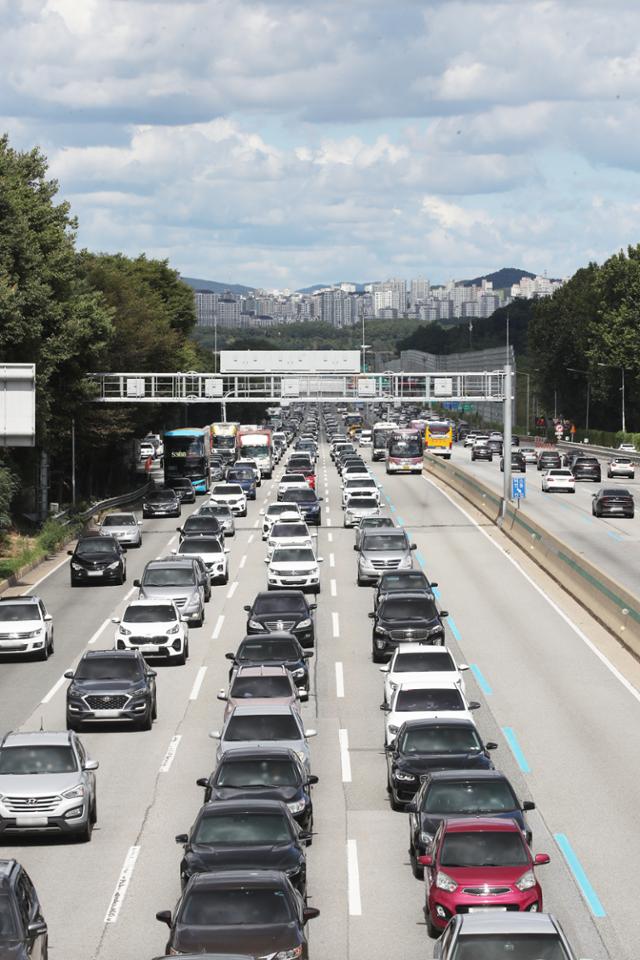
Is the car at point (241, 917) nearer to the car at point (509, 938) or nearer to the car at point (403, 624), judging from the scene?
the car at point (509, 938)

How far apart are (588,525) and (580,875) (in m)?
49.3

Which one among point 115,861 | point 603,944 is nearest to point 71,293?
point 115,861

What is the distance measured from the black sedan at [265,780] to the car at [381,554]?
26745 mm

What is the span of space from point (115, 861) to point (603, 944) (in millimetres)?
7045

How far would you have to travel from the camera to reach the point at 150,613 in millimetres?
38062

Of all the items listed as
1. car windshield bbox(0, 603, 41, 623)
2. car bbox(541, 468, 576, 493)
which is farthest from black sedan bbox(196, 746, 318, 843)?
car bbox(541, 468, 576, 493)

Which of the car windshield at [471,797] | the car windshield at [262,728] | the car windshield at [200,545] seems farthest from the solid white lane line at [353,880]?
the car windshield at [200,545]

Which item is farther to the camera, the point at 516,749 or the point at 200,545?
the point at 200,545

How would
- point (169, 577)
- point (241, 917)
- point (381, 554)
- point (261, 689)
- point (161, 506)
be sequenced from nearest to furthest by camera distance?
1. point (241, 917)
2. point (261, 689)
3. point (169, 577)
4. point (381, 554)
5. point (161, 506)

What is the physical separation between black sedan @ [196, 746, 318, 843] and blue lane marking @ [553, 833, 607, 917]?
3495 mm

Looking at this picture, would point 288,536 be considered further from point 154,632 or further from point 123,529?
point 154,632

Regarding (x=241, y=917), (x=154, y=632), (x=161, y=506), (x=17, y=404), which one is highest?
(x=17, y=404)

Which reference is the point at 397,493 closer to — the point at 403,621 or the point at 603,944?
the point at 403,621

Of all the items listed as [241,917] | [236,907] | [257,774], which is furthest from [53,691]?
[241,917]
